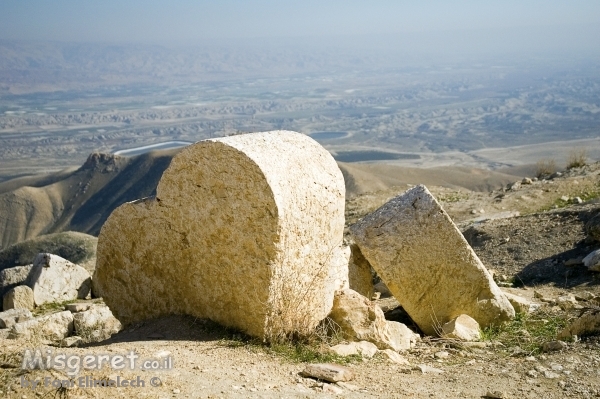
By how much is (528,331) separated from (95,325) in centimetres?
560

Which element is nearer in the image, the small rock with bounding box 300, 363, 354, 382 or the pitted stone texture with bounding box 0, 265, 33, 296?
the small rock with bounding box 300, 363, 354, 382

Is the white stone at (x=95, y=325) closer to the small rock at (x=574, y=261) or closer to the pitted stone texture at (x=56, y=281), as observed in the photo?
the pitted stone texture at (x=56, y=281)

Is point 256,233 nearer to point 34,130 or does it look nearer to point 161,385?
point 161,385

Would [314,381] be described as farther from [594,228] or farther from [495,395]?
[594,228]

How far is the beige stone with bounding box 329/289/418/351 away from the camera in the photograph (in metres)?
5.88

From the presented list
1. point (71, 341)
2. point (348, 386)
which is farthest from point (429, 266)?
point (71, 341)

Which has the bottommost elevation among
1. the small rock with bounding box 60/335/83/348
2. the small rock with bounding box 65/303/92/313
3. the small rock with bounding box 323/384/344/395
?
the small rock with bounding box 65/303/92/313

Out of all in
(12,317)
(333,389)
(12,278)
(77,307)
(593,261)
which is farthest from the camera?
(12,278)

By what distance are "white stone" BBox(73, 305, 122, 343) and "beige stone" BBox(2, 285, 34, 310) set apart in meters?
2.61

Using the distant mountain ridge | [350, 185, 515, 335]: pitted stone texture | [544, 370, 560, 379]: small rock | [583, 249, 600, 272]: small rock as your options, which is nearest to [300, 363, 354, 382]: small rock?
[544, 370, 560, 379]: small rock

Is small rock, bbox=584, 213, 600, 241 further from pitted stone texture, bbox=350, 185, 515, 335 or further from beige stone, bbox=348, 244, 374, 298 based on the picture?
beige stone, bbox=348, 244, 374, 298

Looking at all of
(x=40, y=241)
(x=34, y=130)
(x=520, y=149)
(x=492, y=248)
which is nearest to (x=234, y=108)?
(x=34, y=130)

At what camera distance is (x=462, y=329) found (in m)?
6.36

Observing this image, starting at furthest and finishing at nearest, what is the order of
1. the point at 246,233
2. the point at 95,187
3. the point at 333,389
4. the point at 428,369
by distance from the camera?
1. the point at 95,187
2. the point at 246,233
3. the point at 428,369
4. the point at 333,389
